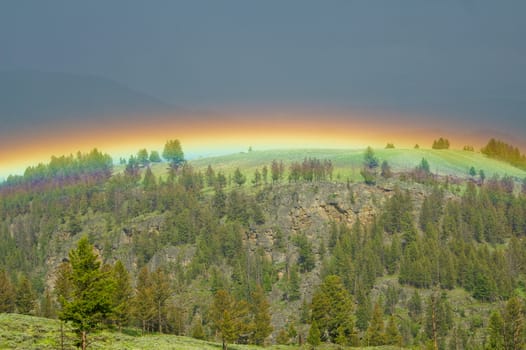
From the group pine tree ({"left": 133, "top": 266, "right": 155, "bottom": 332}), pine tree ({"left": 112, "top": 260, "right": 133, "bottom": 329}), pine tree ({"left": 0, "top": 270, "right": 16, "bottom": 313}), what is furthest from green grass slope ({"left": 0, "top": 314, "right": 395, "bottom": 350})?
pine tree ({"left": 0, "top": 270, "right": 16, "bottom": 313})

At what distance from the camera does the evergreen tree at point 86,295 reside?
5294cm

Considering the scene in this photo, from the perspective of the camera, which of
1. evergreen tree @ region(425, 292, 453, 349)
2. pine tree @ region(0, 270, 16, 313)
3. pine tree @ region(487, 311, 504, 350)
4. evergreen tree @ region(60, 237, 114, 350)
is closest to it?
evergreen tree @ region(60, 237, 114, 350)

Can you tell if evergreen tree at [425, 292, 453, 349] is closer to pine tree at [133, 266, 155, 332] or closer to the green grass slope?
pine tree at [133, 266, 155, 332]

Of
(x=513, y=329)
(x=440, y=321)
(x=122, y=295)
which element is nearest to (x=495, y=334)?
(x=513, y=329)

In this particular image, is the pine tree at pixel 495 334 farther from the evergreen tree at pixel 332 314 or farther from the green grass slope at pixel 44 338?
the green grass slope at pixel 44 338

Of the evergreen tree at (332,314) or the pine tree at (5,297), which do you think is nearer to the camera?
the evergreen tree at (332,314)

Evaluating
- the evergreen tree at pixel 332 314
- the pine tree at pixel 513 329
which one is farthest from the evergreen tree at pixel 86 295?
the pine tree at pixel 513 329

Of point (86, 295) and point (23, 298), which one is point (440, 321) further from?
point (86, 295)

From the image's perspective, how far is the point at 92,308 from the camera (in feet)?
175

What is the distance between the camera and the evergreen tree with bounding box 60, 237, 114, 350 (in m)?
52.9

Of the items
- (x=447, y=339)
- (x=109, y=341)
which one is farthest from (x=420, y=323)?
(x=109, y=341)

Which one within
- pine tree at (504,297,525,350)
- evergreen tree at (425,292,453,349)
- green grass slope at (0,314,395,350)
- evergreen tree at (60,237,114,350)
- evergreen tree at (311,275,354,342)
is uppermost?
evergreen tree at (60,237,114,350)

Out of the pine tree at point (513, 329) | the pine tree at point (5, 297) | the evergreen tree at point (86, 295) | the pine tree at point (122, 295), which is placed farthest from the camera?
the pine tree at point (5, 297)

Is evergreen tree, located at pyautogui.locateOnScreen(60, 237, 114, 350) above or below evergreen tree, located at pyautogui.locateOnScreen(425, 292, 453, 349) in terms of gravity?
above
